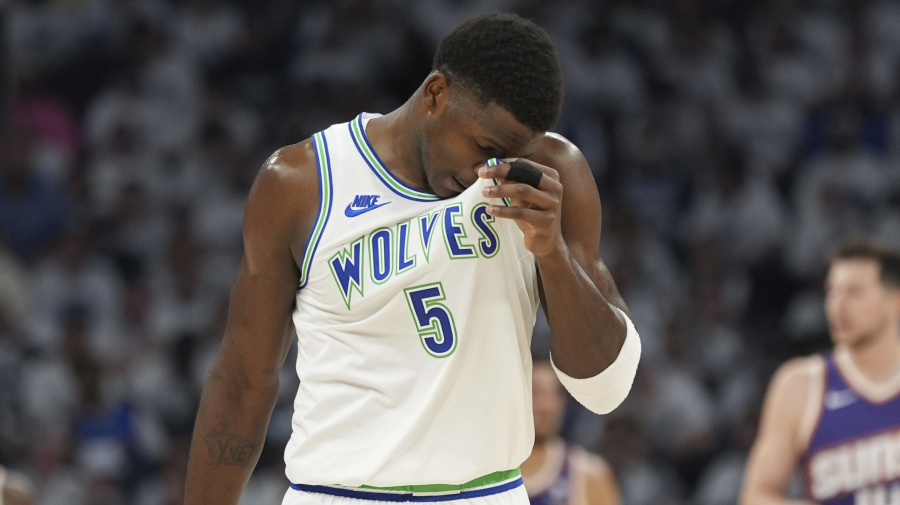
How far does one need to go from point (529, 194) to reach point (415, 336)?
0.49m

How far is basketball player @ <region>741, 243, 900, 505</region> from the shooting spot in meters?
5.28

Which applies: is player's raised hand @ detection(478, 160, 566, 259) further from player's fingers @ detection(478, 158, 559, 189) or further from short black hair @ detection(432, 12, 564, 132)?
short black hair @ detection(432, 12, 564, 132)

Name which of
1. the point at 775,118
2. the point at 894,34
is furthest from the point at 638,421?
the point at 894,34

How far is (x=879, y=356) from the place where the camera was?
547 cm

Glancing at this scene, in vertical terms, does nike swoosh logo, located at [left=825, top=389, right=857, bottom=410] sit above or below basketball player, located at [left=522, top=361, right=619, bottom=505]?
above

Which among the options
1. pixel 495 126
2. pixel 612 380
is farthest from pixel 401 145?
pixel 612 380

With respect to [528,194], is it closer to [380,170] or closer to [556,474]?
[380,170]

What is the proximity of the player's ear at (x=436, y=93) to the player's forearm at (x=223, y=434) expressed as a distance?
0.78m

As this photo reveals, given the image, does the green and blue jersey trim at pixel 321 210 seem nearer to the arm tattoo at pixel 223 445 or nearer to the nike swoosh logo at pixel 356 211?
the nike swoosh logo at pixel 356 211

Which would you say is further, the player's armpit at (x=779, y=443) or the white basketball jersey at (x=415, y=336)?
the player's armpit at (x=779, y=443)

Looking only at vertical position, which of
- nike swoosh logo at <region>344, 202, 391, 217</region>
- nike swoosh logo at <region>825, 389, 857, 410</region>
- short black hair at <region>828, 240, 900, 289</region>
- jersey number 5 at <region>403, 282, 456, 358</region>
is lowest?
nike swoosh logo at <region>825, 389, 857, 410</region>

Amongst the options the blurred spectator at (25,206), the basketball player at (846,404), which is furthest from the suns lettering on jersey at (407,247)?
the blurred spectator at (25,206)

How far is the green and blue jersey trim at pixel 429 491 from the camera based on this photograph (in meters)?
2.70

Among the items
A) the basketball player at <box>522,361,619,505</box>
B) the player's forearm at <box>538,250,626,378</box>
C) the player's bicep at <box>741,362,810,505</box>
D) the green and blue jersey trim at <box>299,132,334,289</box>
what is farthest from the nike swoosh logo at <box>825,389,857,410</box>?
the green and blue jersey trim at <box>299,132,334,289</box>
